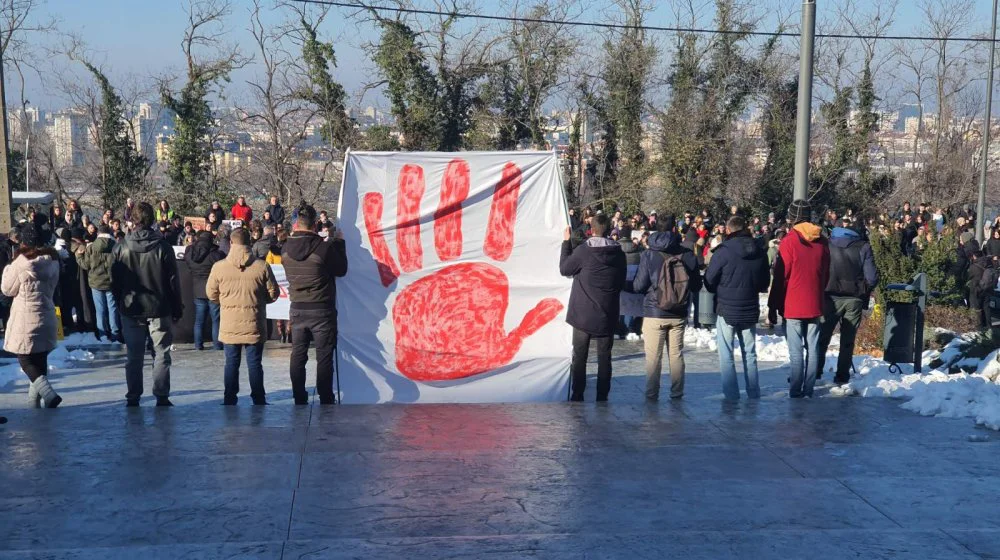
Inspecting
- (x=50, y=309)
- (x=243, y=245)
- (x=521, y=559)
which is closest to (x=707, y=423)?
(x=521, y=559)

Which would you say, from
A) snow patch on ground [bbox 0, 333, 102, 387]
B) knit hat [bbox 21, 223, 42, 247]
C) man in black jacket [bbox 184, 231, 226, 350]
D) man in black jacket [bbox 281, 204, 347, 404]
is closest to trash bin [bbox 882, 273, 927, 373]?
man in black jacket [bbox 281, 204, 347, 404]

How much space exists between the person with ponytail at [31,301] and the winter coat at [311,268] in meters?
2.11

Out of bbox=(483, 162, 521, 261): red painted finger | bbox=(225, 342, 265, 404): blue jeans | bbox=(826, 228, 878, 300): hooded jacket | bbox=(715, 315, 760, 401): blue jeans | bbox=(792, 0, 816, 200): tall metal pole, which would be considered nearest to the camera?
bbox=(225, 342, 265, 404): blue jeans

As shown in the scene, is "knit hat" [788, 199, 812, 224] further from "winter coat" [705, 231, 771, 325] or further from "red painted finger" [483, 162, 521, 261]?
"red painted finger" [483, 162, 521, 261]

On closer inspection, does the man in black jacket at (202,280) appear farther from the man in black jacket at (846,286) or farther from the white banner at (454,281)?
the man in black jacket at (846,286)

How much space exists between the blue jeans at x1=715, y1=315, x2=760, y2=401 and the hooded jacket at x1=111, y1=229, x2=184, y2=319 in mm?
4877

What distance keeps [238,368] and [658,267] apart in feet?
12.8

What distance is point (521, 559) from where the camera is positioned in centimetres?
493

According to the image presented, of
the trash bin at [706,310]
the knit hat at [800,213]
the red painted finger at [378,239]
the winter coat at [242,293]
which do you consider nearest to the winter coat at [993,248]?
the trash bin at [706,310]

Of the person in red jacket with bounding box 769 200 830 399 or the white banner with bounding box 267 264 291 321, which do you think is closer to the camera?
the person in red jacket with bounding box 769 200 830 399

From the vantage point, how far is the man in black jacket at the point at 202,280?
13.2m

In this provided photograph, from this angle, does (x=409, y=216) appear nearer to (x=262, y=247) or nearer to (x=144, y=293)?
(x=144, y=293)

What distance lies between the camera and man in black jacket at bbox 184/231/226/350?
43.3 ft

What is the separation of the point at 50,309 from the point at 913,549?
7.20m
